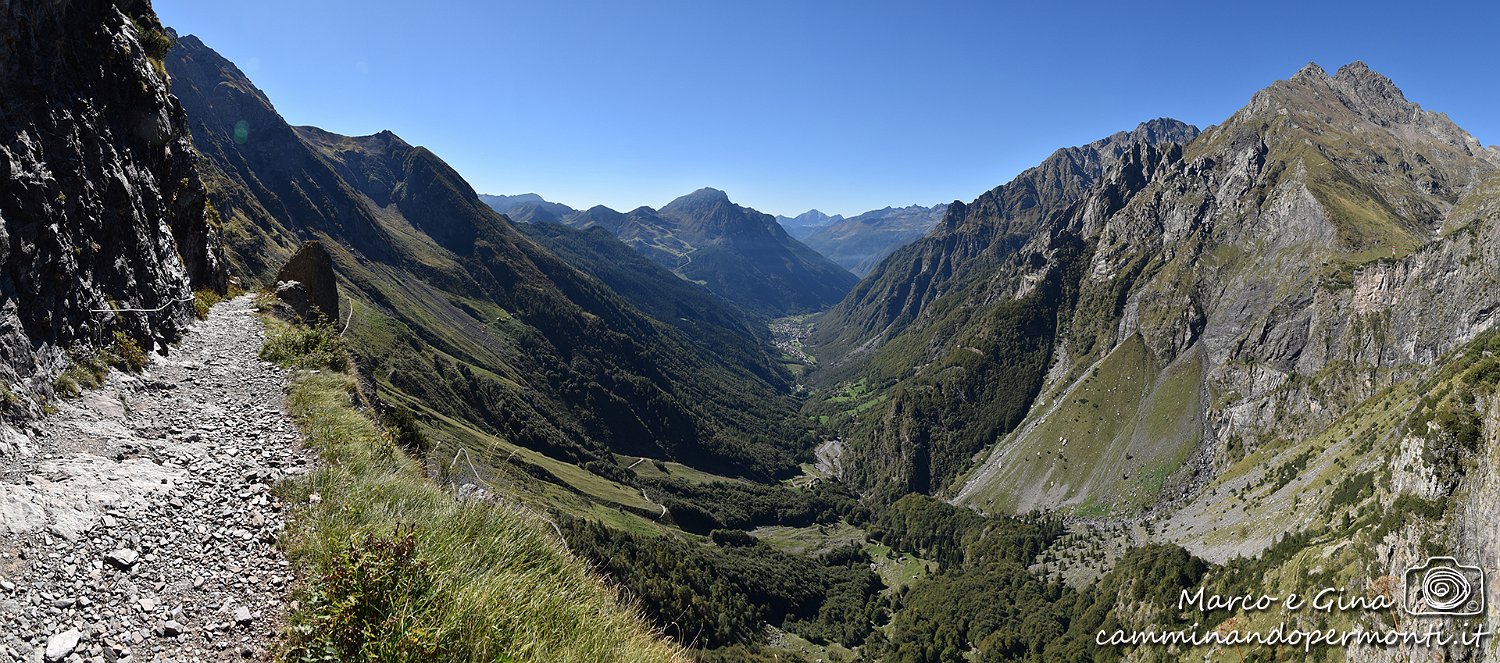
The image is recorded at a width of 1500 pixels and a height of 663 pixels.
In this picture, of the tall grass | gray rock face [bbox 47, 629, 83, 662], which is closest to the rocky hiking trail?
gray rock face [bbox 47, 629, 83, 662]

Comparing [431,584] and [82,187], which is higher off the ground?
[82,187]

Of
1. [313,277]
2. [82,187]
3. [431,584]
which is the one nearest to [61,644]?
[431,584]

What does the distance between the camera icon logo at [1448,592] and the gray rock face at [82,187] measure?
77.9 metres

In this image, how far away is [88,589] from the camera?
689 cm

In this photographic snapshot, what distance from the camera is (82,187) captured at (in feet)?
58.0

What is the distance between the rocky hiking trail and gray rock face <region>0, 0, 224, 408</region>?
1.81 m

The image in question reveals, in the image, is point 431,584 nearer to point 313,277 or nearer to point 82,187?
point 82,187

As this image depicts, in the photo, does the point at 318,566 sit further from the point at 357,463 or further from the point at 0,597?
the point at 357,463

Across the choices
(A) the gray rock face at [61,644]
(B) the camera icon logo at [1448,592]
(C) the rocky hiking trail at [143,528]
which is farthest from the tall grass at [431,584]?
(B) the camera icon logo at [1448,592]

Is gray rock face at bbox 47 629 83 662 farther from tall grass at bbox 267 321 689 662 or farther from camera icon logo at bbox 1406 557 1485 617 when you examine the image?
camera icon logo at bbox 1406 557 1485 617

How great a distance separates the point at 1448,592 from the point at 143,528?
9379cm

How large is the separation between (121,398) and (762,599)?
170968mm

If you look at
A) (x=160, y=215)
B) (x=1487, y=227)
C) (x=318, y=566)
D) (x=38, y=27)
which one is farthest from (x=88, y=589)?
(x=1487, y=227)

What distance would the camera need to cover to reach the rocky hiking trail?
637 centimetres
